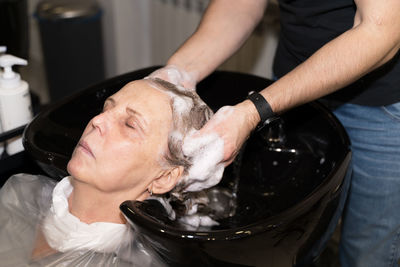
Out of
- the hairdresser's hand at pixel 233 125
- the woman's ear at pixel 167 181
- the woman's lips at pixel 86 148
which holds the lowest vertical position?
the woman's ear at pixel 167 181

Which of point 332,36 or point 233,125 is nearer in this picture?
point 233,125

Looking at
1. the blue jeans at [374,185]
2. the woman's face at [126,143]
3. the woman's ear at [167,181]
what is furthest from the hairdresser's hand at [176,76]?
the blue jeans at [374,185]

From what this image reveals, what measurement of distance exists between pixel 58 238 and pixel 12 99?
0.39 metres

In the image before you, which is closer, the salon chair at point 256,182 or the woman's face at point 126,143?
the salon chair at point 256,182

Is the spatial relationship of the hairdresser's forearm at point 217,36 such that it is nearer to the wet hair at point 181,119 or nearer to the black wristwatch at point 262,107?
the wet hair at point 181,119

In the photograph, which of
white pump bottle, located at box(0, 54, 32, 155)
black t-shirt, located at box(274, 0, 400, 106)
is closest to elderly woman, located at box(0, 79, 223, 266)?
white pump bottle, located at box(0, 54, 32, 155)

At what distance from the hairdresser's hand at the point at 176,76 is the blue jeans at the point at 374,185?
43 centimetres

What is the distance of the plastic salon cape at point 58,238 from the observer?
1.04 m

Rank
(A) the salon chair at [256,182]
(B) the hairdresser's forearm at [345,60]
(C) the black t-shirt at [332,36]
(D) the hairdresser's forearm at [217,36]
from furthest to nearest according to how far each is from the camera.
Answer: (D) the hairdresser's forearm at [217,36] → (C) the black t-shirt at [332,36] → (B) the hairdresser's forearm at [345,60] → (A) the salon chair at [256,182]

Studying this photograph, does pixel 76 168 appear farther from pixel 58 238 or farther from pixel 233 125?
pixel 233 125

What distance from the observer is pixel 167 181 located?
1103mm

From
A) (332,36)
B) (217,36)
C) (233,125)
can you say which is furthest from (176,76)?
(332,36)

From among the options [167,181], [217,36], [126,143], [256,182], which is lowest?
[256,182]

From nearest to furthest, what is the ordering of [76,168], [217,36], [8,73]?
1. [76,168]
2. [8,73]
3. [217,36]
